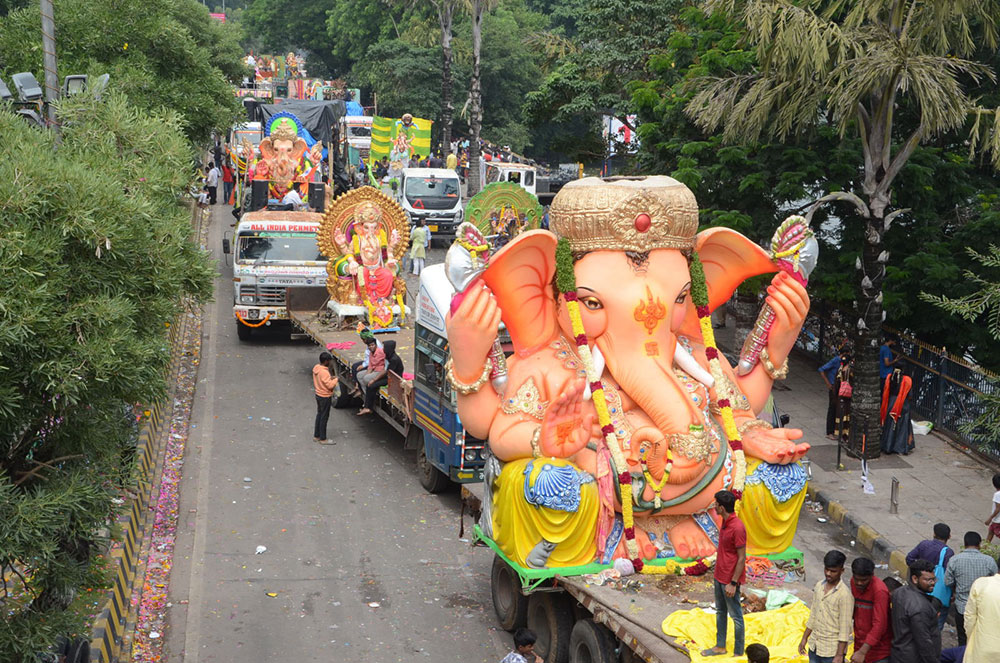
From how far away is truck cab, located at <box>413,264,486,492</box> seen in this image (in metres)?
15.0

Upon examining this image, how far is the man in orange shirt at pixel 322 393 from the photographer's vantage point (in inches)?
705

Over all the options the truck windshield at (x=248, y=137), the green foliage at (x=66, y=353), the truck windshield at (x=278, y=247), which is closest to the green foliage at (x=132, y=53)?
the truck windshield at (x=278, y=247)

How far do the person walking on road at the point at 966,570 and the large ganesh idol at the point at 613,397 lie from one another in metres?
1.46

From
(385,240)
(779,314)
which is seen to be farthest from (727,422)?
(385,240)

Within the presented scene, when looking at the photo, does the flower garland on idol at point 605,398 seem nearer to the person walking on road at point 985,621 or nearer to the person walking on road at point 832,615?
the person walking on road at point 832,615

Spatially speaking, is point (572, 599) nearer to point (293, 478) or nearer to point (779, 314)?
point (779, 314)

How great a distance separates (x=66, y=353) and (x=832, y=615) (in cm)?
562

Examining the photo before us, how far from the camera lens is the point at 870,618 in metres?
9.02

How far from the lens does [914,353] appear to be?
1917 centimetres

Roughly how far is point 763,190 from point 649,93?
404 centimetres

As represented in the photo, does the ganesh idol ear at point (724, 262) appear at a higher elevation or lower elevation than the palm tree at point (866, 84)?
lower

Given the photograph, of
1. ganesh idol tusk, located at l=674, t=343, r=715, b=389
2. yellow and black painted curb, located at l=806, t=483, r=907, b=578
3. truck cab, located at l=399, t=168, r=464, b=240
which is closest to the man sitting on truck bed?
yellow and black painted curb, located at l=806, t=483, r=907, b=578

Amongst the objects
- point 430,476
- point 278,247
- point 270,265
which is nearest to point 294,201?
point 278,247

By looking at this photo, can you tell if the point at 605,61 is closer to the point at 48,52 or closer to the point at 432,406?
the point at 432,406
